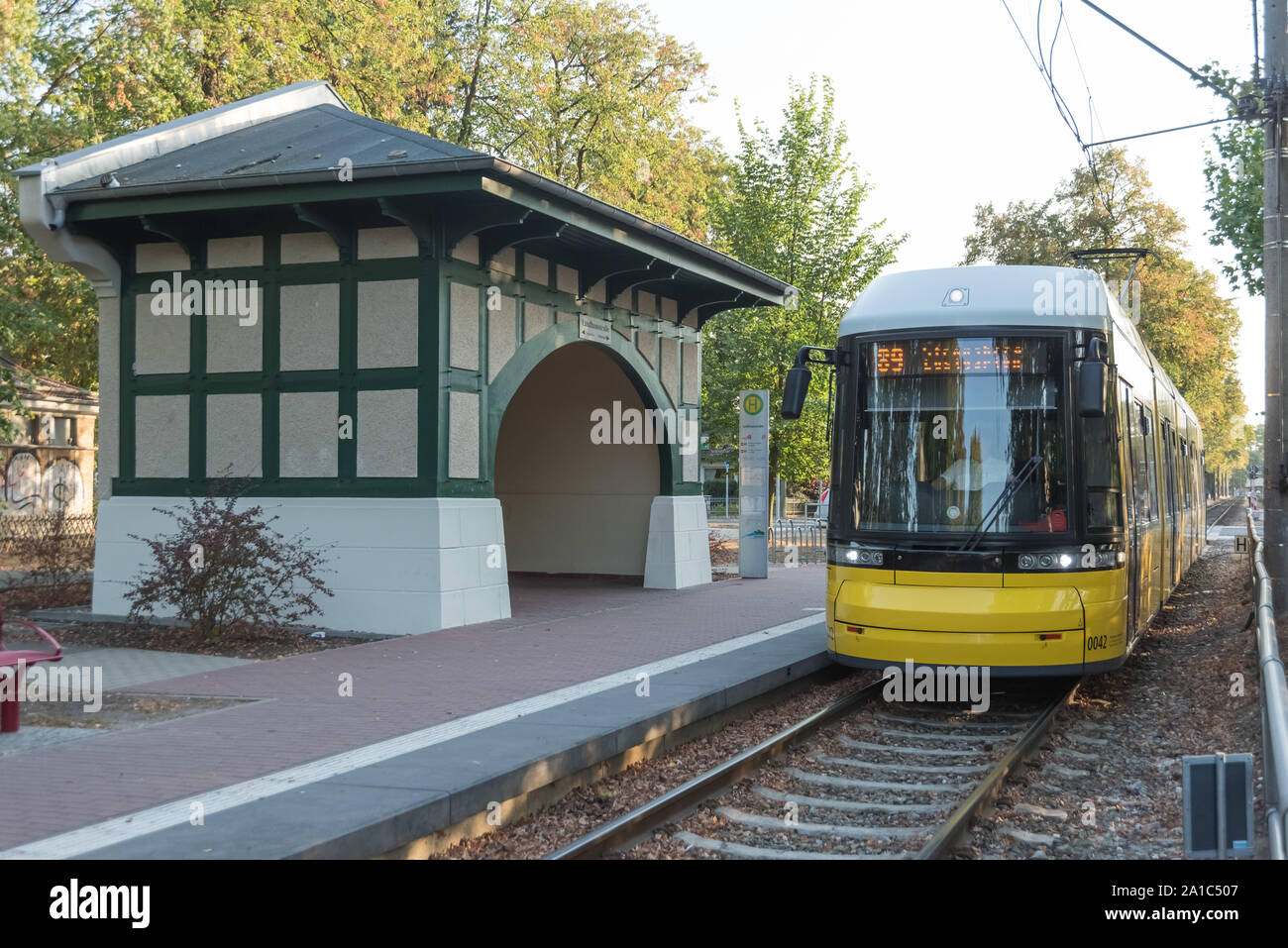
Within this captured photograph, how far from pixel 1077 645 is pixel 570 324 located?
29.1 ft

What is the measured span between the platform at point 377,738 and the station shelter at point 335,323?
143 cm

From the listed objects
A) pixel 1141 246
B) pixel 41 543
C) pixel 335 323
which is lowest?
pixel 41 543

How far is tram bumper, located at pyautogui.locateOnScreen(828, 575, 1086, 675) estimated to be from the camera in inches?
343

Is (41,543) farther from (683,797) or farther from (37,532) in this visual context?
(683,797)

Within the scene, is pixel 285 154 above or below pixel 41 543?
above

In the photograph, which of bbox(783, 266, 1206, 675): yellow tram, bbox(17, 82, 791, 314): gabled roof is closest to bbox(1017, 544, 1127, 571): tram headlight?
bbox(783, 266, 1206, 675): yellow tram

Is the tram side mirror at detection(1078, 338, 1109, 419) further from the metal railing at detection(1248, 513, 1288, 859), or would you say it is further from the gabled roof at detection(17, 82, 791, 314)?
the gabled roof at detection(17, 82, 791, 314)

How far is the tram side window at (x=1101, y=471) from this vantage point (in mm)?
8953

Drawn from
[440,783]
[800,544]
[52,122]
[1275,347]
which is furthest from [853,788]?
[800,544]

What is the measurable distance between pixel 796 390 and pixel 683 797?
4056 millimetres

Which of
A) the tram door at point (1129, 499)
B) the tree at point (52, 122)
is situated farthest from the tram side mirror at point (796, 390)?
the tree at point (52, 122)

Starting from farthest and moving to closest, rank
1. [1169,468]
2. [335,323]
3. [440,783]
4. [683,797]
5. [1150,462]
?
[1169,468]
[335,323]
[1150,462]
[683,797]
[440,783]

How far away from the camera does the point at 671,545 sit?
60.4 ft
